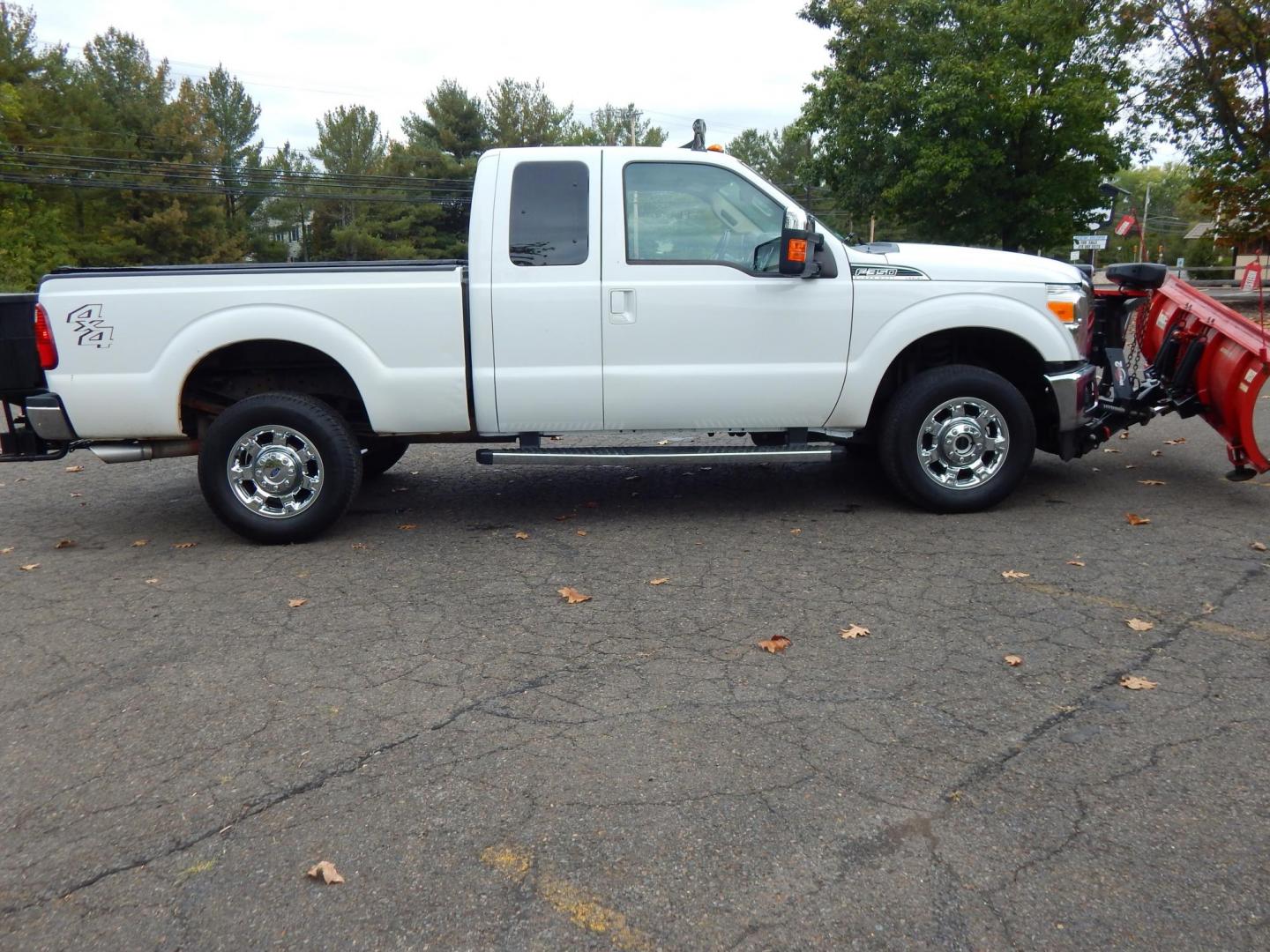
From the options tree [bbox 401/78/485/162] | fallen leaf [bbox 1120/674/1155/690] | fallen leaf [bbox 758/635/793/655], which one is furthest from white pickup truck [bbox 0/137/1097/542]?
tree [bbox 401/78/485/162]

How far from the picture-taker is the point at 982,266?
656 centimetres

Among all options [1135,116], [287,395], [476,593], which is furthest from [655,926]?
[1135,116]

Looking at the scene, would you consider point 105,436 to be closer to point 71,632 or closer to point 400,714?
point 71,632

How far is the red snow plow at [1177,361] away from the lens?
6.70 meters

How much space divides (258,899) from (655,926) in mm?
1079

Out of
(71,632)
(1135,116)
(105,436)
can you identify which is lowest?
(71,632)

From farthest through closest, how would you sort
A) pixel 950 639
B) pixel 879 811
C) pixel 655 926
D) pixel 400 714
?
pixel 950 639 < pixel 400 714 < pixel 879 811 < pixel 655 926

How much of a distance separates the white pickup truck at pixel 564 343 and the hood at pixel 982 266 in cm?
2

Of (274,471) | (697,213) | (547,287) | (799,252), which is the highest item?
(697,213)

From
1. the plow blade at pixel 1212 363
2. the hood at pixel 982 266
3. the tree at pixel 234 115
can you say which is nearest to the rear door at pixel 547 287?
the hood at pixel 982 266

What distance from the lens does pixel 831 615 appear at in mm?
5035

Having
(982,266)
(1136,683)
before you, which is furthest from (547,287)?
(1136,683)

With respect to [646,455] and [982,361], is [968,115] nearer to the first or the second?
[982,361]

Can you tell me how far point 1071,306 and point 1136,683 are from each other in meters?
3.12
